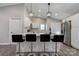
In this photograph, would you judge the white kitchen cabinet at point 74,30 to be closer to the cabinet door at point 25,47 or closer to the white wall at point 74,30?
the white wall at point 74,30

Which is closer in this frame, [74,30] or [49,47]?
[49,47]

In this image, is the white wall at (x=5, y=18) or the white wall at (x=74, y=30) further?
the white wall at (x=5, y=18)

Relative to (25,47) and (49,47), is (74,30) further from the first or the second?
(25,47)

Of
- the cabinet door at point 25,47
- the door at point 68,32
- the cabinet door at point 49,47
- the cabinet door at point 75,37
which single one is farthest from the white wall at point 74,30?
the cabinet door at point 25,47

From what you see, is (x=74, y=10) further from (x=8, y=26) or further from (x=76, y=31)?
(x=8, y=26)

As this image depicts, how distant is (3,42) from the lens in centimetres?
704

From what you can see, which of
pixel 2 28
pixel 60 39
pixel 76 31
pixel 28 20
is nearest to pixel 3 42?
pixel 2 28

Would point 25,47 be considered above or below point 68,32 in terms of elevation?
below

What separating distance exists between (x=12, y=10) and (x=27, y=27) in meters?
2.03

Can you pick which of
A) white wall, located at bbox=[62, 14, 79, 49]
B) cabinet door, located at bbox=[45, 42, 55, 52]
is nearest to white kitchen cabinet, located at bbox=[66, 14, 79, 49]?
white wall, located at bbox=[62, 14, 79, 49]

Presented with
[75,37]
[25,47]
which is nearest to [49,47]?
[25,47]

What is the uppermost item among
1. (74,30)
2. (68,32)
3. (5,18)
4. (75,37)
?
(5,18)

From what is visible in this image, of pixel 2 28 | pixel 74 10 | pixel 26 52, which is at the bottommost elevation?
pixel 26 52

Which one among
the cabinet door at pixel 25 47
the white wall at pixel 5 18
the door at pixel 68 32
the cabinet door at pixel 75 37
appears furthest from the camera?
the white wall at pixel 5 18
